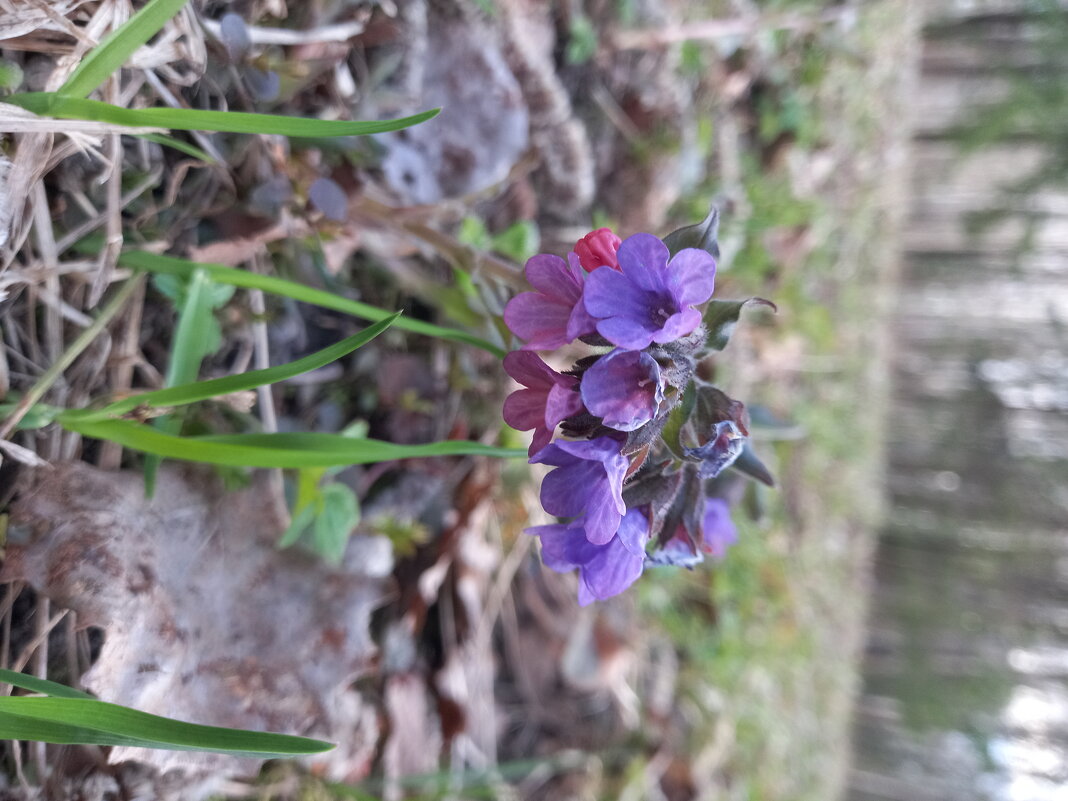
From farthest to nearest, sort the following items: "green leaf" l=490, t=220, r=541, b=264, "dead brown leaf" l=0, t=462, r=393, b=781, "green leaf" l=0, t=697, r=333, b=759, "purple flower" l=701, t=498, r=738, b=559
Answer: "green leaf" l=490, t=220, r=541, b=264 < "purple flower" l=701, t=498, r=738, b=559 < "dead brown leaf" l=0, t=462, r=393, b=781 < "green leaf" l=0, t=697, r=333, b=759

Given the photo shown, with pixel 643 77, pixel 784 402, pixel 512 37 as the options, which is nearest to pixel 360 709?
pixel 512 37

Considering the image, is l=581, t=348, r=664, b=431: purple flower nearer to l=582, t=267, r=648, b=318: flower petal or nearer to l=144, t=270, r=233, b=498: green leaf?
l=582, t=267, r=648, b=318: flower petal

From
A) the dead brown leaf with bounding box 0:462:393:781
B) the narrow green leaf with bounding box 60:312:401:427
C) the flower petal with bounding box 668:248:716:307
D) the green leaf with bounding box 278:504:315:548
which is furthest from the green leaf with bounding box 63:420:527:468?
the flower petal with bounding box 668:248:716:307

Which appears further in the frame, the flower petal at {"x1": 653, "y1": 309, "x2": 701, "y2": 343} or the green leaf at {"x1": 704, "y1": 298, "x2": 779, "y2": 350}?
the green leaf at {"x1": 704, "y1": 298, "x2": 779, "y2": 350}

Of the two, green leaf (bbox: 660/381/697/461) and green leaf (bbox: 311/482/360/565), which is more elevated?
green leaf (bbox: 660/381/697/461)

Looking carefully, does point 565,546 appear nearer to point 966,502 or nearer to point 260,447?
point 260,447

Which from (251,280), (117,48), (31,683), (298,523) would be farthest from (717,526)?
(117,48)
